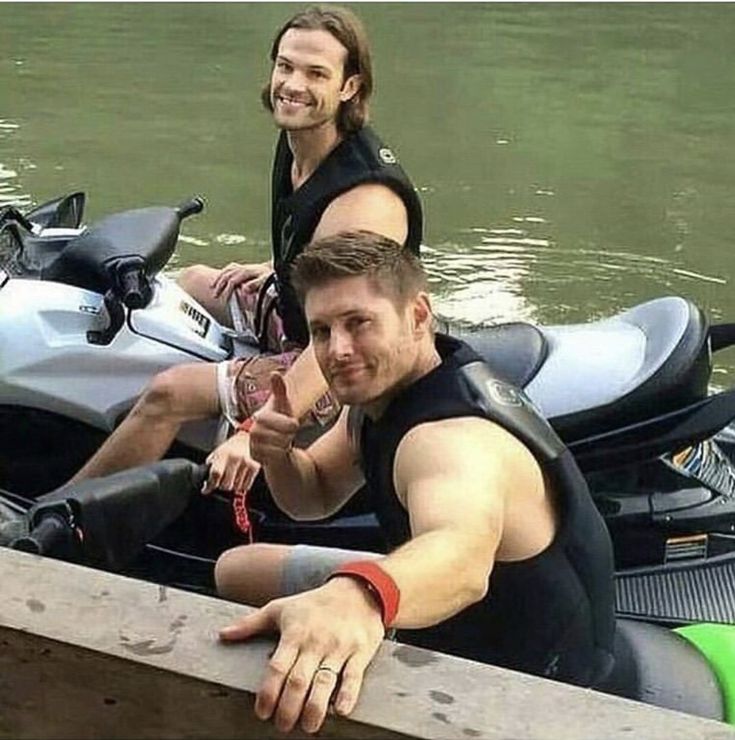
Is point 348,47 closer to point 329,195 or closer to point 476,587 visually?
point 329,195

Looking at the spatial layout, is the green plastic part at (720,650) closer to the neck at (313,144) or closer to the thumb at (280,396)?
the thumb at (280,396)

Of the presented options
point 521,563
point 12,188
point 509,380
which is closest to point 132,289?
point 509,380

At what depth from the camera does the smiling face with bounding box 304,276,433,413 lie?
1909 millimetres

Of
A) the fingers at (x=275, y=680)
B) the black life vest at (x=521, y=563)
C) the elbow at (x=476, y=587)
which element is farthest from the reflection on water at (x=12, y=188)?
the fingers at (x=275, y=680)

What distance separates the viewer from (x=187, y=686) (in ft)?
5.08

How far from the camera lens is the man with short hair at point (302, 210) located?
286 cm

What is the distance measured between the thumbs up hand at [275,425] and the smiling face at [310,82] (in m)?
1.02

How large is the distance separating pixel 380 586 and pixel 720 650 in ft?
2.97

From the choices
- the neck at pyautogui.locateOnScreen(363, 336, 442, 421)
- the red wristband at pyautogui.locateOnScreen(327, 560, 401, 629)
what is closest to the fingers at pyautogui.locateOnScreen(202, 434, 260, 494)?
the neck at pyautogui.locateOnScreen(363, 336, 442, 421)

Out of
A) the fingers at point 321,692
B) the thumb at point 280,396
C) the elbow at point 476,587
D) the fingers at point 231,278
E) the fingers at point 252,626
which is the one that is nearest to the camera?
the fingers at point 321,692

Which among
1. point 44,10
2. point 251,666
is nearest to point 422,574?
point 251,666

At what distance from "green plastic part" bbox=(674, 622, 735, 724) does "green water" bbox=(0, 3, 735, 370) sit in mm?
2441

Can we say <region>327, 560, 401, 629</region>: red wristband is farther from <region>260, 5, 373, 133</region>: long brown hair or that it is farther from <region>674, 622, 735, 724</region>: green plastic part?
<region>260, 5, 373, 133</region>: long brown hair

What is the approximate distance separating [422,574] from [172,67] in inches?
370
